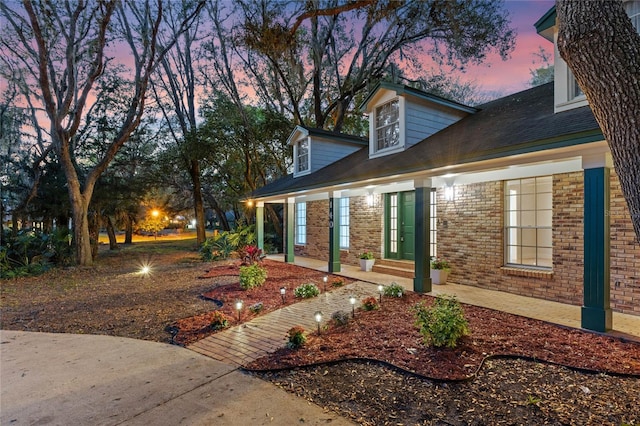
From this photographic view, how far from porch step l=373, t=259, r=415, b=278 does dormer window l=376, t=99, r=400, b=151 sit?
3.47m

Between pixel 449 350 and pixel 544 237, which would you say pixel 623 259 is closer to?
pixel 544 237

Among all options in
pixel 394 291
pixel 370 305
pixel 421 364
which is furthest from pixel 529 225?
pixel 421 364

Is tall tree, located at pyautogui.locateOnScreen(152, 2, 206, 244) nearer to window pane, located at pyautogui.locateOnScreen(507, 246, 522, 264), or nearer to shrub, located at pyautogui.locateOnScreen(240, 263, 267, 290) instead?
shrub, located at pyautogui.locateOnScreen(240, 263, 267, 290)

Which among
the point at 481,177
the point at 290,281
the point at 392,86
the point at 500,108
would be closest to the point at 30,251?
the point at 290,281

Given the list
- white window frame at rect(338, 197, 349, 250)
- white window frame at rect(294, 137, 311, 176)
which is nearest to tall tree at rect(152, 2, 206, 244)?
white window frame at rect(294, 137, 311, 176)

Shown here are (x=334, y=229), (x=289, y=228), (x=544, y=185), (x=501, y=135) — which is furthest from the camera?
(x=289, y=228)

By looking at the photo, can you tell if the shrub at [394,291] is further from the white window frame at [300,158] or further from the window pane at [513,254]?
the white window frame at [300,158]

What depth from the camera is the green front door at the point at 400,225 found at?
10.1 m

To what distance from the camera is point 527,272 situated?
22.6 feet

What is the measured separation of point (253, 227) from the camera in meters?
17.9

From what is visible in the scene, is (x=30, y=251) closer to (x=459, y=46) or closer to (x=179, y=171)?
(x=179, y=171)

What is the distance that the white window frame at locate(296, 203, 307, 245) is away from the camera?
49.5 feet

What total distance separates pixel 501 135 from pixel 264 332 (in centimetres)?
556

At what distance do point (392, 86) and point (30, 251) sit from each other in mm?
13879
